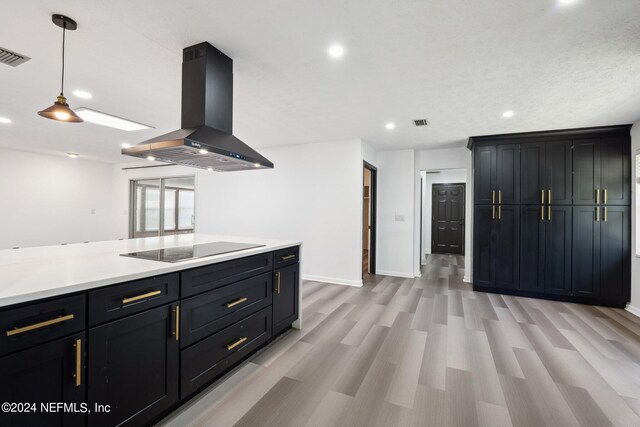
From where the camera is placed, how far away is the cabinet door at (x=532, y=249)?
417 cm

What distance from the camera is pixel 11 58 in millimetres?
2311

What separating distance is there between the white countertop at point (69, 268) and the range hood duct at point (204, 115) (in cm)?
78

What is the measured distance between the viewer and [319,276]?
504 cm

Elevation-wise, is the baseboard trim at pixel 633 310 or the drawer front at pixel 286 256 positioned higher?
the drawer front at pixel 286 256

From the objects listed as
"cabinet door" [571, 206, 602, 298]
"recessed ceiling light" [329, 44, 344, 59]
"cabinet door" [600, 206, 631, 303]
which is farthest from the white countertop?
"cabinet door" [600, 206, 631, 303]

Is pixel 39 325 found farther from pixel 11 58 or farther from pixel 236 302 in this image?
pixel 11 58

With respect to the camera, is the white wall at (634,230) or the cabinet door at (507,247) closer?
the white wall at (634,230)

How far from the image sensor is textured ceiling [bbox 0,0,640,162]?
1.75 meters

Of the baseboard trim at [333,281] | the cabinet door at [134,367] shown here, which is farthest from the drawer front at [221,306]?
the baseboard trim at [333,281]

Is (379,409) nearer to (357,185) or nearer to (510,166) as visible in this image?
(357,185)

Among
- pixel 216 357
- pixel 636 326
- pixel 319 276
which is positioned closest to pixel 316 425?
pixel 216 357

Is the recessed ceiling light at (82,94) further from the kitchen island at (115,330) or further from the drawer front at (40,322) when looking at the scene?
the drawer front at (40,322)

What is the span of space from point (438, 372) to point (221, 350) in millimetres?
1681

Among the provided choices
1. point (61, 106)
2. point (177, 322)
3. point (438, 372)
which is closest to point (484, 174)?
point (438, 372)
